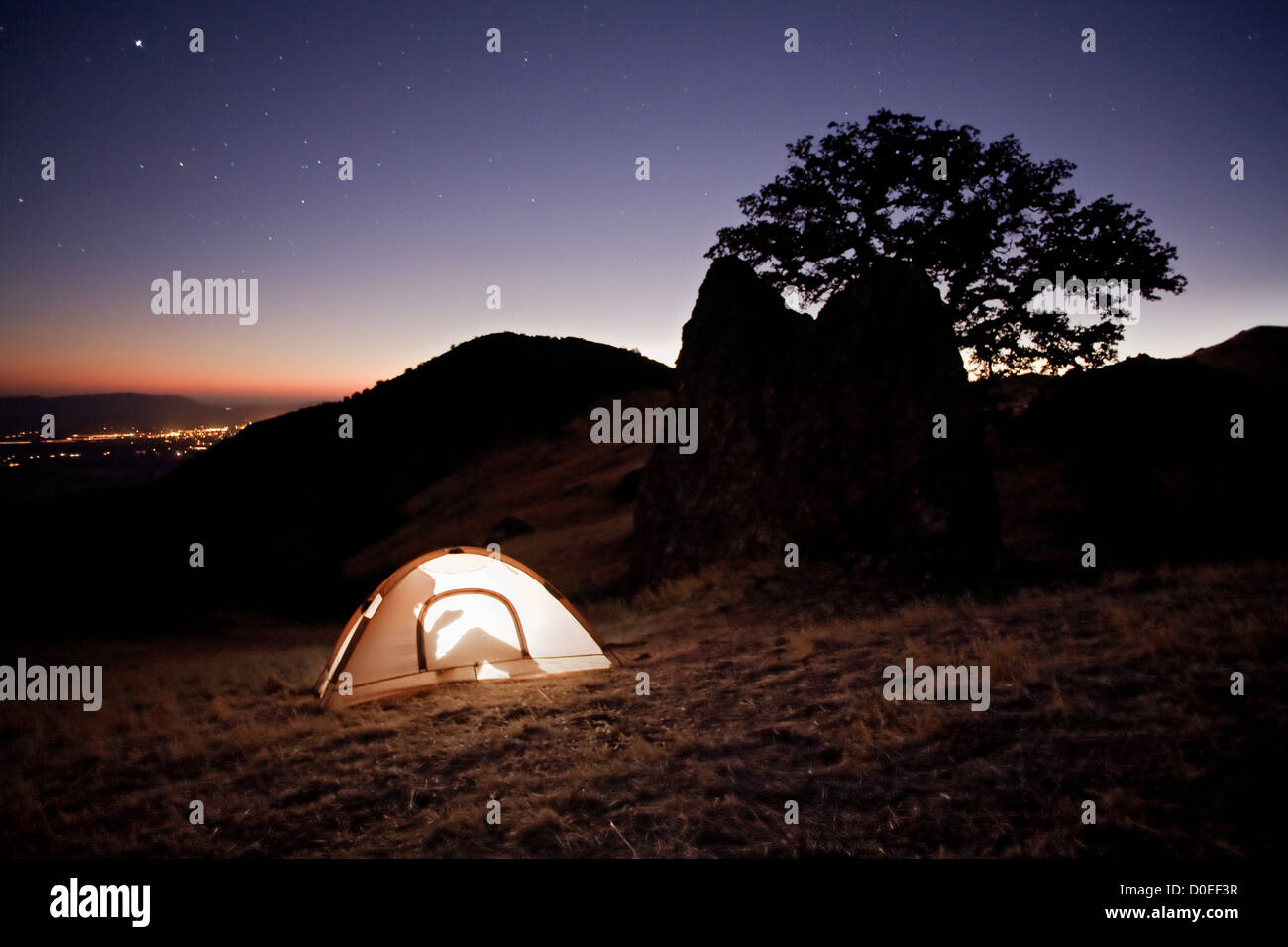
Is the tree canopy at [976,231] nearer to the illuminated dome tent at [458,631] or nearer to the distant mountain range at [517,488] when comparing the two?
the distant mountain range at [517,488]

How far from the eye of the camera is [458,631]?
10.1 m

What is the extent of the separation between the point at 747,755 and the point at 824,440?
444 inches

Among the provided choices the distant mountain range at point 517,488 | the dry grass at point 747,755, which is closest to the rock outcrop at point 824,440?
the distant mountain range at point 517,488

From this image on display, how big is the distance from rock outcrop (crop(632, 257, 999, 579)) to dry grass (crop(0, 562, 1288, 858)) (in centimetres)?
453

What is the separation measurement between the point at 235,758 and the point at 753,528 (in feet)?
40.0

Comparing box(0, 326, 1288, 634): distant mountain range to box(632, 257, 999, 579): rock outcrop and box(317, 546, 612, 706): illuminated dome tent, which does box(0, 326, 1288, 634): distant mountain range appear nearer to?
box(632, 257, 999, 579): rock outcrop

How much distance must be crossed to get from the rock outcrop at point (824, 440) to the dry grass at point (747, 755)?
4.53 metres

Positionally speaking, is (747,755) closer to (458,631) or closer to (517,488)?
(458,631)

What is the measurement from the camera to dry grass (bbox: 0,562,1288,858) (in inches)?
183

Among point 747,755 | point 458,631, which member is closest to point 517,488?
point 458,631

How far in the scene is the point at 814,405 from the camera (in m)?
16.8

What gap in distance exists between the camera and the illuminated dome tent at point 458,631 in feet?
31.4

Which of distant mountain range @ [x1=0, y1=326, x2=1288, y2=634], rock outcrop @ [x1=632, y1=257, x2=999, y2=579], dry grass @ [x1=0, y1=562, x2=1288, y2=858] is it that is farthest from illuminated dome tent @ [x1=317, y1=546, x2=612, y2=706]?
distant mountain range @ [x1=0, y1=326, x2=1288, y2=634]
